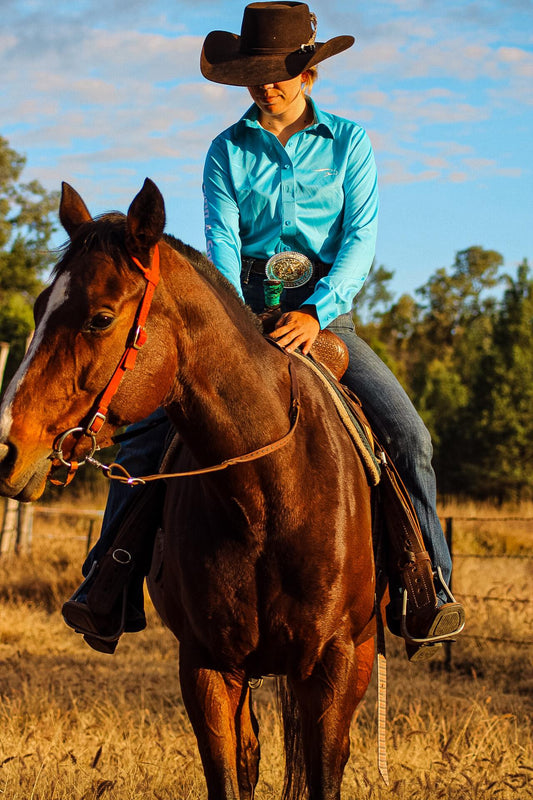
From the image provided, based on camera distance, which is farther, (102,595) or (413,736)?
(413,736)

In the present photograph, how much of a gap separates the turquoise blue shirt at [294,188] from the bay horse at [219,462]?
907mm

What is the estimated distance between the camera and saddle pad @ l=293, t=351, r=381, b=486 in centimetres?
365

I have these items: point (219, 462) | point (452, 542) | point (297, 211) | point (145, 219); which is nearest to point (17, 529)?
point (452, 542)

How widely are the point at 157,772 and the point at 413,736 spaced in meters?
1.82

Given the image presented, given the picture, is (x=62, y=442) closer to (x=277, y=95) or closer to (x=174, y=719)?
(x=277, y=95)

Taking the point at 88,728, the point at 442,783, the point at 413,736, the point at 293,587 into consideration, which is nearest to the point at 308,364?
the point at 293,587

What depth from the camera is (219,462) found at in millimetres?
3070

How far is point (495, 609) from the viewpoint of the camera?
36.2 ft

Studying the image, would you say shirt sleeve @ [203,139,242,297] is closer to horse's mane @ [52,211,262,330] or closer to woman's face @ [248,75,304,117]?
woman's face @ [248,75,304,117]

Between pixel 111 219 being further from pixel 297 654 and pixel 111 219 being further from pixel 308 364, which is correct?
pixel 297 654

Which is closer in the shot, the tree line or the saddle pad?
the saddle pad

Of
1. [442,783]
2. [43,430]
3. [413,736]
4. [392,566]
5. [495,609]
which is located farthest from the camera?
[495,609]

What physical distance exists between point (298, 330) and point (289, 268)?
1.64 feet

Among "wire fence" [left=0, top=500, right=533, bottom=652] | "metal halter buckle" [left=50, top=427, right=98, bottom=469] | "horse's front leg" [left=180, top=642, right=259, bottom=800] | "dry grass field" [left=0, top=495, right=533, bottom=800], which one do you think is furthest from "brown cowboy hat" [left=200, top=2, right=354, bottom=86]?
"wire fence" [left=0, top=500, right=533, bottom=652]
